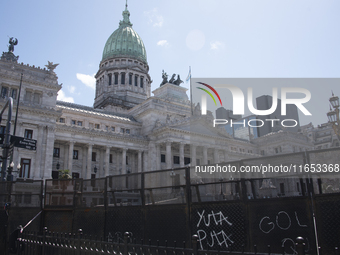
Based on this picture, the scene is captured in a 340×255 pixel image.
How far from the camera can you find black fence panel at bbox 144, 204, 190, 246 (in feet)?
31.8

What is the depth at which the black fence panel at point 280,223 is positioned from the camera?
7.76 metres

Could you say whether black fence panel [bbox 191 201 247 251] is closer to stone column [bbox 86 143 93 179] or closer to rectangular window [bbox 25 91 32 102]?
rectangular window [bbox 25 91 32 102]

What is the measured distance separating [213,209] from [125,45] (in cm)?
8590

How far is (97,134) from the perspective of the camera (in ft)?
169

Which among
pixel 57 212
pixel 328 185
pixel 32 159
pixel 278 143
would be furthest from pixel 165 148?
pixel 328 185

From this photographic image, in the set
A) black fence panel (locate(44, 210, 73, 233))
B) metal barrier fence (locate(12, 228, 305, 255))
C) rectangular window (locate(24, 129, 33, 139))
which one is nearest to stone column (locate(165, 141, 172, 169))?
rectangular window (locate(24, 129, 33, 139))

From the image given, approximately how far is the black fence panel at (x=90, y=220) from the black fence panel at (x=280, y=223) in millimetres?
5912

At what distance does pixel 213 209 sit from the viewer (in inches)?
362

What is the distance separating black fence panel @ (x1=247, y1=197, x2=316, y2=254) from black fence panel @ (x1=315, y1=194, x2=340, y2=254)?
0.22 metres

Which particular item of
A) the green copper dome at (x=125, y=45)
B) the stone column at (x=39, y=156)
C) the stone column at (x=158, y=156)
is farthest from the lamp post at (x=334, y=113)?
the green copper dome at (x=125, y=45)

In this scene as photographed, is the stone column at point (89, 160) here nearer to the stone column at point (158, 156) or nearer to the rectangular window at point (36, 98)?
the rectangular window at point (36, 98)

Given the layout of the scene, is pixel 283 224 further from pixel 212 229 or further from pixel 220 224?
pixel 212 229

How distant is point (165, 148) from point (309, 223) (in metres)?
51.4

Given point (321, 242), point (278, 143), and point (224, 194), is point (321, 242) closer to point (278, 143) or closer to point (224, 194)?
point (224, 194)
